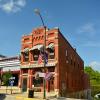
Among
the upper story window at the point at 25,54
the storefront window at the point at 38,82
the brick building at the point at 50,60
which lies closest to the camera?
the brick building at the point at 50,60

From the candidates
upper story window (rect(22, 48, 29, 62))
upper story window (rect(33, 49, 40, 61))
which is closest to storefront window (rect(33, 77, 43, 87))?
upper story window (rect(33, 49, 40, 61))

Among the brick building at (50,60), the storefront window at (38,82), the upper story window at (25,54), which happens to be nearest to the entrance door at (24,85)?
the brick building at (50,60)

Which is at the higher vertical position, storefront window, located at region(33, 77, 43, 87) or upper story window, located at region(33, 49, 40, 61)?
upper story window, located at region(33, 49, 40, 61)

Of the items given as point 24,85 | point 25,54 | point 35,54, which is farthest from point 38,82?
point 25,54

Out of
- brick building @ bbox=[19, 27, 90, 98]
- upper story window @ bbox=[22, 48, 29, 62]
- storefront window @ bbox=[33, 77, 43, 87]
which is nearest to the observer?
brick building @ bbox=[19, 27, 90, 98]

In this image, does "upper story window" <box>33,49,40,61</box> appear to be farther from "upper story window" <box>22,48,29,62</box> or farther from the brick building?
"upper story window" <box>22,48,29,62</box>

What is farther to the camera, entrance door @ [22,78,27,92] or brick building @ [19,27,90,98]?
entrance door @ [22,78,27,92]

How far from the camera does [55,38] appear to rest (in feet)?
148

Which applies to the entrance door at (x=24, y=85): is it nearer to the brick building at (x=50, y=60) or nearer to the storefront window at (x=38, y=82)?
the brick building at (x=50, y=60)

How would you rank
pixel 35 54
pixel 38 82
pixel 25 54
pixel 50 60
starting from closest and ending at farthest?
pixel 50 60, pixel 38 82, pixel 35 54, pixel 25 54

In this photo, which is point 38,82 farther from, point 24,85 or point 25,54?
point 25,54

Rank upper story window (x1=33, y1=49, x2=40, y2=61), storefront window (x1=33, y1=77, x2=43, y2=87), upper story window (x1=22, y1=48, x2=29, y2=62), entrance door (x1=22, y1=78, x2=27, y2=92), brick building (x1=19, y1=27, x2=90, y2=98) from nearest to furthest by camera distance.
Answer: brick building (x1=19, y1=27, x2=90, y2=98), storefront window (x1=33, y1=77, x2=43, y2=87), upper story window (x1=33, y1=49, x2=40, y2=61), entrance door (x1=22, y1=78, x2=27, y2=92), upper story window (x1=22, y1=48, x2=29, y2=62)

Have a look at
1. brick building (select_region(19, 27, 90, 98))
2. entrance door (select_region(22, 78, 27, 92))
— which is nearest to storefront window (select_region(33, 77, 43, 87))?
brick building (select_region(19, 27, 90, 98))

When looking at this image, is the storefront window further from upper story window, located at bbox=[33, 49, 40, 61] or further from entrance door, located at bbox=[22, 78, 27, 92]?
upper story window, located at bbox=[33, 49, 40, 61]
